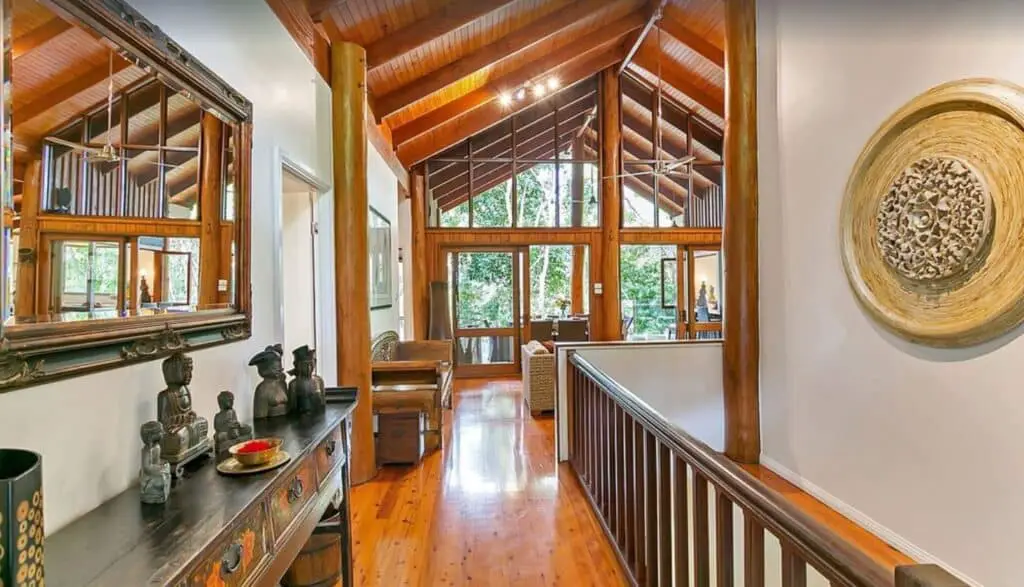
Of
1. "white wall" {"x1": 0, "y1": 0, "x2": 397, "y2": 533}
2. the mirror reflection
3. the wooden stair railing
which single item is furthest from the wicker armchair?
the mirror reflection

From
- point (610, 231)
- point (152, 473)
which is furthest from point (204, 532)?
point (610, 231)

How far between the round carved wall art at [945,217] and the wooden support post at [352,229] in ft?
10.7

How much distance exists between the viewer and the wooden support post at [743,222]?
4211 mm

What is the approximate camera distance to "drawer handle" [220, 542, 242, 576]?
3.81 ft

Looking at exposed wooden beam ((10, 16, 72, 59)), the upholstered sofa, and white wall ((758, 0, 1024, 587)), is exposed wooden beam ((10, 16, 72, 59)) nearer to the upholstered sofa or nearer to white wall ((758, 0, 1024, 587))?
the upholstered sofa

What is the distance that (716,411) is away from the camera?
15.3 feet

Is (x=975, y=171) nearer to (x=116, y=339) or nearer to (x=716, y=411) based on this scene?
(x=716, y=411)

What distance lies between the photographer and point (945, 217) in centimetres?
262

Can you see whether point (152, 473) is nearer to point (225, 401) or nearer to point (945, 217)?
point (225, 401)

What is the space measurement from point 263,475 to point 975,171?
3.31m

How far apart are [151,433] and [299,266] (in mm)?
2409

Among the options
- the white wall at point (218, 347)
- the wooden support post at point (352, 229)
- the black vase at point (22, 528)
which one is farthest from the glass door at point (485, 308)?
the black vase at point (22, 528)

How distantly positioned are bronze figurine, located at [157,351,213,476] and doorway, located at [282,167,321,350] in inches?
75.7

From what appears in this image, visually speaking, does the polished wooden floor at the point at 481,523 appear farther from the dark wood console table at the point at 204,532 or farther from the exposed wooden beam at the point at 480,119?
the exposed wooden beam at the point at 480,119
